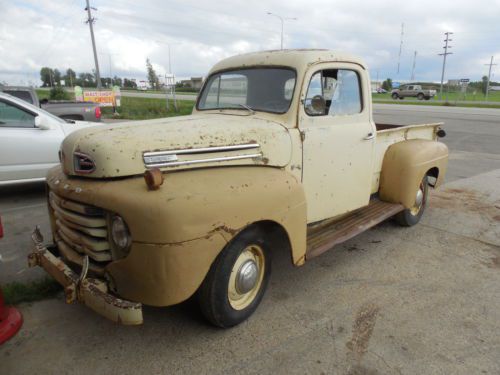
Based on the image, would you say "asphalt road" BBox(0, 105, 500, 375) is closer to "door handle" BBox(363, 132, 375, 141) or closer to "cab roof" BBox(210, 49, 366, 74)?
"door handle" BBox(363, 132, 375, 141)

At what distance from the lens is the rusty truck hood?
2.51 meters

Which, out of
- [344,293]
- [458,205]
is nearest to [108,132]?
[344,293]

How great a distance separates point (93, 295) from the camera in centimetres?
234

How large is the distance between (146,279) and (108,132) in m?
1.06

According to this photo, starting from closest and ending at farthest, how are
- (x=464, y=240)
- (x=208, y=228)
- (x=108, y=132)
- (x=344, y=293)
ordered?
(x=208, y=228)
(x=108, y=132)
(x=344, y=293)
(x=464, y=240)

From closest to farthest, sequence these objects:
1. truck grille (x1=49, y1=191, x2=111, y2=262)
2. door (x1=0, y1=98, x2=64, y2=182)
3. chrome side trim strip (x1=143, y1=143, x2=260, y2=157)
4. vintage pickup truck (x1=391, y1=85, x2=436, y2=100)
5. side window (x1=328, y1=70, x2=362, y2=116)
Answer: truck grille (x1=49, y1=191, x2=111, y2=262)
chrome side trim strip (x1=143, y1=143, x2=260, y2=157)
side window (x1=328, y1=70, x2=362, y2=116)
door (x1=0, y1=98, x2=64, y2=182)
vintage pickup truck (x1=391, y1=85, x2=436, y2=100)

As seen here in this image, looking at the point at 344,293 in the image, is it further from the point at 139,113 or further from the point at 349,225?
the point at 139,113

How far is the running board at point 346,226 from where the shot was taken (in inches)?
135

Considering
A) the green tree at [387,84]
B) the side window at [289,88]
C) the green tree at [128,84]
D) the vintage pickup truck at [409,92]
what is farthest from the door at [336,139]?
the green tree at [128,84]

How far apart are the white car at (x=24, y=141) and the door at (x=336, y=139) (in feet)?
14.6

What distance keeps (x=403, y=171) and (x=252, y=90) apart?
2084mm

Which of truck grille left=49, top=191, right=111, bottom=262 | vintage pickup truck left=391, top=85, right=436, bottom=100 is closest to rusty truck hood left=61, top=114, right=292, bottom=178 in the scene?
truck grille left=49, top=191, right=111, bottom=262

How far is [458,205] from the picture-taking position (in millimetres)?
6023

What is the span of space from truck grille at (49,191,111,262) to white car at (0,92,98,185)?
147 inches
